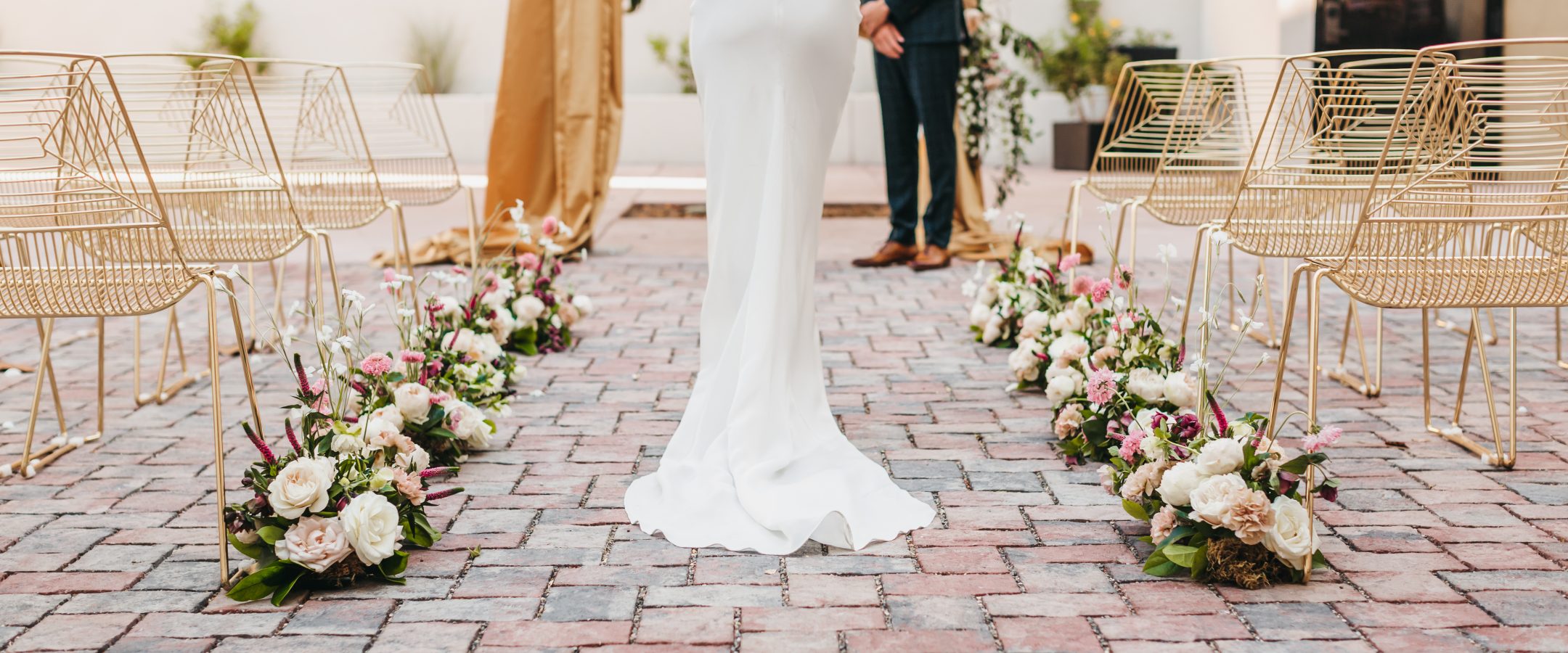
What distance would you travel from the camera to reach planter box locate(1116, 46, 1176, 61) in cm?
1123

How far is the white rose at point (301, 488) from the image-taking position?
229cm

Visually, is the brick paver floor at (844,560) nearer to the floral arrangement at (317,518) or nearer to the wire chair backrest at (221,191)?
the floral arrangement at (317,518)

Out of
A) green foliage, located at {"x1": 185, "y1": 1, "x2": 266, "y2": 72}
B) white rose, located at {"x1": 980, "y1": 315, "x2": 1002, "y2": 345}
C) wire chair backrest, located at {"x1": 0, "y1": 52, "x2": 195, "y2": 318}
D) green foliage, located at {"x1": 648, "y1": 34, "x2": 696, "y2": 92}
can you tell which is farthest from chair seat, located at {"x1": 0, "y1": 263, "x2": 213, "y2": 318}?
green foliage, located at {"x1": 185, "y1": 1, "x2": 266, "y2": 72}

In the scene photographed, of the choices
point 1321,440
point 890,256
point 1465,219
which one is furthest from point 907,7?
point 1321,440

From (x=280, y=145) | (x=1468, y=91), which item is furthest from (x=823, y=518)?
(x=280, y=145)

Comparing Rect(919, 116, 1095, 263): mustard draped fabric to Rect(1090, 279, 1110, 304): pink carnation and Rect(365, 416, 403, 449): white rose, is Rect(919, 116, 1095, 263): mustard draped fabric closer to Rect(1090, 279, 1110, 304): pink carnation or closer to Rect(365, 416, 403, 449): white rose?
Rect(1090, 279, 1110, 304): pink carnation

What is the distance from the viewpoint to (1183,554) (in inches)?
92.4

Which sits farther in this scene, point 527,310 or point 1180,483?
point 527,310

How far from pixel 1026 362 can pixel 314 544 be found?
213 centimetres

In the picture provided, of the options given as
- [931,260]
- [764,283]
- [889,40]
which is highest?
[889,40]

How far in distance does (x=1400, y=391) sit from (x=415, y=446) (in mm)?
2721

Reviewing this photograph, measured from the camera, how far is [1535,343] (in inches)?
175

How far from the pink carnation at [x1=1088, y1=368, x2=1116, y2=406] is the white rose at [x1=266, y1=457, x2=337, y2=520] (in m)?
1.61

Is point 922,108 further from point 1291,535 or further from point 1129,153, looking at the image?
point 1291,535
